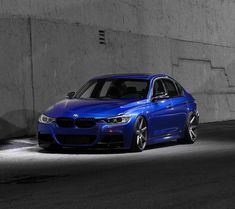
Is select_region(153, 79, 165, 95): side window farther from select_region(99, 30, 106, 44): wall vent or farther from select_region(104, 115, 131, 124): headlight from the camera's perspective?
select_region(99, 30, 106, 44): wall vent

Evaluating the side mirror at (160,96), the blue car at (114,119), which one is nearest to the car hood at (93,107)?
the blue car at (114,119)

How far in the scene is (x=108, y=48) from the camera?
71.8ft

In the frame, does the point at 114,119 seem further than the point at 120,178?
Yes

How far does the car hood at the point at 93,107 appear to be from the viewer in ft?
45.3

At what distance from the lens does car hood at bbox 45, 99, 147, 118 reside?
13820mm

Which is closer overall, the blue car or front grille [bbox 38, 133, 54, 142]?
the blue car

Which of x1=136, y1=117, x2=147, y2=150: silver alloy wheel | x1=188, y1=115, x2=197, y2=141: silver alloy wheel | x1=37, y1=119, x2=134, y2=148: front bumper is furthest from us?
x1=188, y1=115, x2=197, y2=141: silver alloy wheel

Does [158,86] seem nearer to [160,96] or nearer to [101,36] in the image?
[160,96]

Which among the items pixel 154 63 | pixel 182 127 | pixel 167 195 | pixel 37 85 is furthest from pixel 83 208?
pixel 154 63

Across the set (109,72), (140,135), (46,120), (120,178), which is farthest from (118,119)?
(109,72)

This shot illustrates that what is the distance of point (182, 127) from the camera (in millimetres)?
16172

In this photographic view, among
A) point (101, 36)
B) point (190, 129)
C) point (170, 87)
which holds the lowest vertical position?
point (190, 129)

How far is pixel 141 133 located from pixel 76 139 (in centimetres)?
124

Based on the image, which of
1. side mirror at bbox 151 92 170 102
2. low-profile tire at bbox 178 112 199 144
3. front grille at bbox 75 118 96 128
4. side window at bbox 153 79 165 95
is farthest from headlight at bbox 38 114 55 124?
low-profile tire at bbox 178 112 199 144
